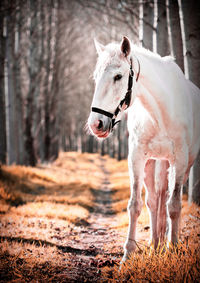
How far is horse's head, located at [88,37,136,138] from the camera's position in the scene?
247cm

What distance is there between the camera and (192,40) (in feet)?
12.2

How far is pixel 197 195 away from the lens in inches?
165

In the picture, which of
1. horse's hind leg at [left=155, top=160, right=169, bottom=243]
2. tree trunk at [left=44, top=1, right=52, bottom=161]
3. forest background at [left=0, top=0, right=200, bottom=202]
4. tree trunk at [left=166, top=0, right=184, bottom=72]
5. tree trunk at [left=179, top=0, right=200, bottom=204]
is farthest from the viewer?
tree trunk at [left=44, top=1, right=52, bottom=161]

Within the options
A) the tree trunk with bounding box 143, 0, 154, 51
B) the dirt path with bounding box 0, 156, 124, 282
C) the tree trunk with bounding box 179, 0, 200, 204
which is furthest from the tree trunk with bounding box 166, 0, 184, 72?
the dirt path with bounding box 0, 156, 124, 282

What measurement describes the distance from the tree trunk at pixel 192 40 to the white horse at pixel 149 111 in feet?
1.93

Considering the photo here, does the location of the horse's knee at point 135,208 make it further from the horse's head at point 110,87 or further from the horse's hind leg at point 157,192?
the horse's head at point 110,87

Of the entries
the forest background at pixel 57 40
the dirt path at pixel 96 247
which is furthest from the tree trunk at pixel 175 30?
the dirt path at pixel 96 247

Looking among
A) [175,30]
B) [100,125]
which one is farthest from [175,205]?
[175,30]

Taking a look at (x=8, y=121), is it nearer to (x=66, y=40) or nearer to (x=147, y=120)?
(x=66, y=40)

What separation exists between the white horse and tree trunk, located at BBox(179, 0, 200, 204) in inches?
23.1

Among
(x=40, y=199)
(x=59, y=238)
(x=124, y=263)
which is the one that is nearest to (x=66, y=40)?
(x=40, y=199)

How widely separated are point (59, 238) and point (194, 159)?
2760 millimetres

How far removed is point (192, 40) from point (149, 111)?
1670 mm

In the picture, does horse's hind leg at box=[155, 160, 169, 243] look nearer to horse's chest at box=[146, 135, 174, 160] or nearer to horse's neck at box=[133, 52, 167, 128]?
horse's chest at box=[146, 135, 174, 160]
